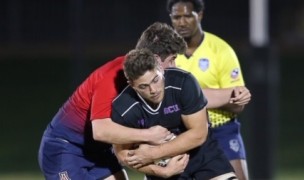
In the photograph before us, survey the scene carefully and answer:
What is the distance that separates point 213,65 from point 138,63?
166 centimetres

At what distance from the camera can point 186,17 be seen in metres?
8.71

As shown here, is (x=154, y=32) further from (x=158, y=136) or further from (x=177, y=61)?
(x=177, y=61)

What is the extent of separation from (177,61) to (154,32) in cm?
128

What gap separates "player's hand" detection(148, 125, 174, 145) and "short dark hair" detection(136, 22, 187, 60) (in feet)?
1.47

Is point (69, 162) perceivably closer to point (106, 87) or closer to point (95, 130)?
point (95, 130)

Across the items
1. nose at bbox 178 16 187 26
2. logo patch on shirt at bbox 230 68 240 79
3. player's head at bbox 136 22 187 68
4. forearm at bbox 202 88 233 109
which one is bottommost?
forearm at bbox 202 88 233 109

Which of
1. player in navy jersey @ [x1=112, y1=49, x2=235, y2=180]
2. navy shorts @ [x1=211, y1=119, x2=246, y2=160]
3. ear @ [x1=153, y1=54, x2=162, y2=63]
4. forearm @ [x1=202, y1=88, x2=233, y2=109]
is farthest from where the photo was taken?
navy shorts @ [x1=211, y1=119, x2=246, y2=160]

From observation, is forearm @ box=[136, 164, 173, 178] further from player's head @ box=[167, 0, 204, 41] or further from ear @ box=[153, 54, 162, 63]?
player's head @ box=[167, 0, 204, 41]

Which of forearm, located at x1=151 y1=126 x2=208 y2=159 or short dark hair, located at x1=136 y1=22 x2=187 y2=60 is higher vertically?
short dark hair, located at x1=136 y1=22 x2=187 y2=60

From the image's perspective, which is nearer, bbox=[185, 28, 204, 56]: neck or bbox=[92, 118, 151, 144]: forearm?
bbox=[92, 118, 151, 144]: forearm

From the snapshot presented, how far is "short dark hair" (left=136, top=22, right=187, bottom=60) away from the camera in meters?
7.48

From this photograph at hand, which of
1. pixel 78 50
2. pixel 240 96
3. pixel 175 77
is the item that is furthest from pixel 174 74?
pixel 78 50

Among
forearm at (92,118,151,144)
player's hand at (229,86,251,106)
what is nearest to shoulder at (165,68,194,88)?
forearm at (92,118,151,144)

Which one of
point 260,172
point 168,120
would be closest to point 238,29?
point 260,172
